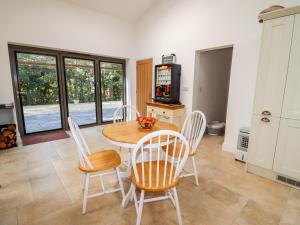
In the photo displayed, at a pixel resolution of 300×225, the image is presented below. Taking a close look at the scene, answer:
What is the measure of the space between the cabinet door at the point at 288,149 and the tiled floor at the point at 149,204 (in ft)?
0.76

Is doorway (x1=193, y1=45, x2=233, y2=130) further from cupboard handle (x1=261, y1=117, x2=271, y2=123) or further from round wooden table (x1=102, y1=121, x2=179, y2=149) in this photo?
round wooden table (x1=102, y1=121, x2=179, y2=149)

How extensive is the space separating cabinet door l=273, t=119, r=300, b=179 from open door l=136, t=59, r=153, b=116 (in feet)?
10.4

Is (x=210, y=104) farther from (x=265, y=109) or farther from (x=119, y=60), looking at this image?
(x=119, y=60)

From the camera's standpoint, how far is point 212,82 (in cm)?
426

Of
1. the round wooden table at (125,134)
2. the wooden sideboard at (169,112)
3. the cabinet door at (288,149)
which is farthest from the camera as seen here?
the wooden sideboard at (169,112)

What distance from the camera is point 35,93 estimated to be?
377 cm

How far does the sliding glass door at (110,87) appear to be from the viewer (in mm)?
Answer: 4828

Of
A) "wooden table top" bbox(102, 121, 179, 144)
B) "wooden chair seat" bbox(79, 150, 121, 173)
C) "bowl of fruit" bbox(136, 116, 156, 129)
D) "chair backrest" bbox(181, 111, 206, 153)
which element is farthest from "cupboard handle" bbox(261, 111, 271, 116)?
"wooden chair seat" bbox(79, 150, 121, 173)

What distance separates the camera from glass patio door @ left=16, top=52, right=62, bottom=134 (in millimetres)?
3579

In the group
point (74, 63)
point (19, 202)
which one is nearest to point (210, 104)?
point (74, 63)

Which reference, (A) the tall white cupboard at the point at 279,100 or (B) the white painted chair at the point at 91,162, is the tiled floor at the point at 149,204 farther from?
(A) the tall white cupboard at the point at 279,100

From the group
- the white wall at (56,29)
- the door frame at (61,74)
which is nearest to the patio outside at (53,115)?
the door frame at (61,74)

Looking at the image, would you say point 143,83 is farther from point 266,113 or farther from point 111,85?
point 266,113

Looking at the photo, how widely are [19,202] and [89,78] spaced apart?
11.3ft
